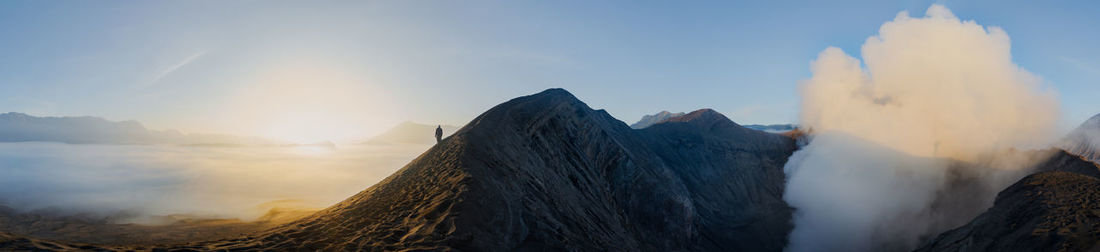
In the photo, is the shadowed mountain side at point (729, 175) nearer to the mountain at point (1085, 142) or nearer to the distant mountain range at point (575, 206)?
the distant mountain range at point (575, 206)

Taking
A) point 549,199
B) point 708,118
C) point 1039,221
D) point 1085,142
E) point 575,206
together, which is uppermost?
point 708,118

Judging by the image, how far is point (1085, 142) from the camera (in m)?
90.6

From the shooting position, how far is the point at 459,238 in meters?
12.0

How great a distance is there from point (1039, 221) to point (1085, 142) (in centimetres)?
11927

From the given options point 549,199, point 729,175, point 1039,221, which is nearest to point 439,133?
point 549,199

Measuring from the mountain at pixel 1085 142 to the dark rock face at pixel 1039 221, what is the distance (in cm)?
9122

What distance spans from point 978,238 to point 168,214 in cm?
6749

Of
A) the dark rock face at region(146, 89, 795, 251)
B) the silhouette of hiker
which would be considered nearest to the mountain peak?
the dark rock face at region(146, 89, 795, 251)

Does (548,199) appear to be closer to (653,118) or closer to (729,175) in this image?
(729,175)

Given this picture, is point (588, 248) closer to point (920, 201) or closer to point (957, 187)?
point (920, 201)

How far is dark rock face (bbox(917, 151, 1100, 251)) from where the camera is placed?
717 inches

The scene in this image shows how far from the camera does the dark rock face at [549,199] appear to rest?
1307 cm

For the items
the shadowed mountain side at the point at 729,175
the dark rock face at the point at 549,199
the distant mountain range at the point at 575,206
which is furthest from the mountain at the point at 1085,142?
the dark rock face at the point at 549,199

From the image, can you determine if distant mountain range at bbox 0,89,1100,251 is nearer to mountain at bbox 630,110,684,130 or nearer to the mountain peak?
the mountain peak
